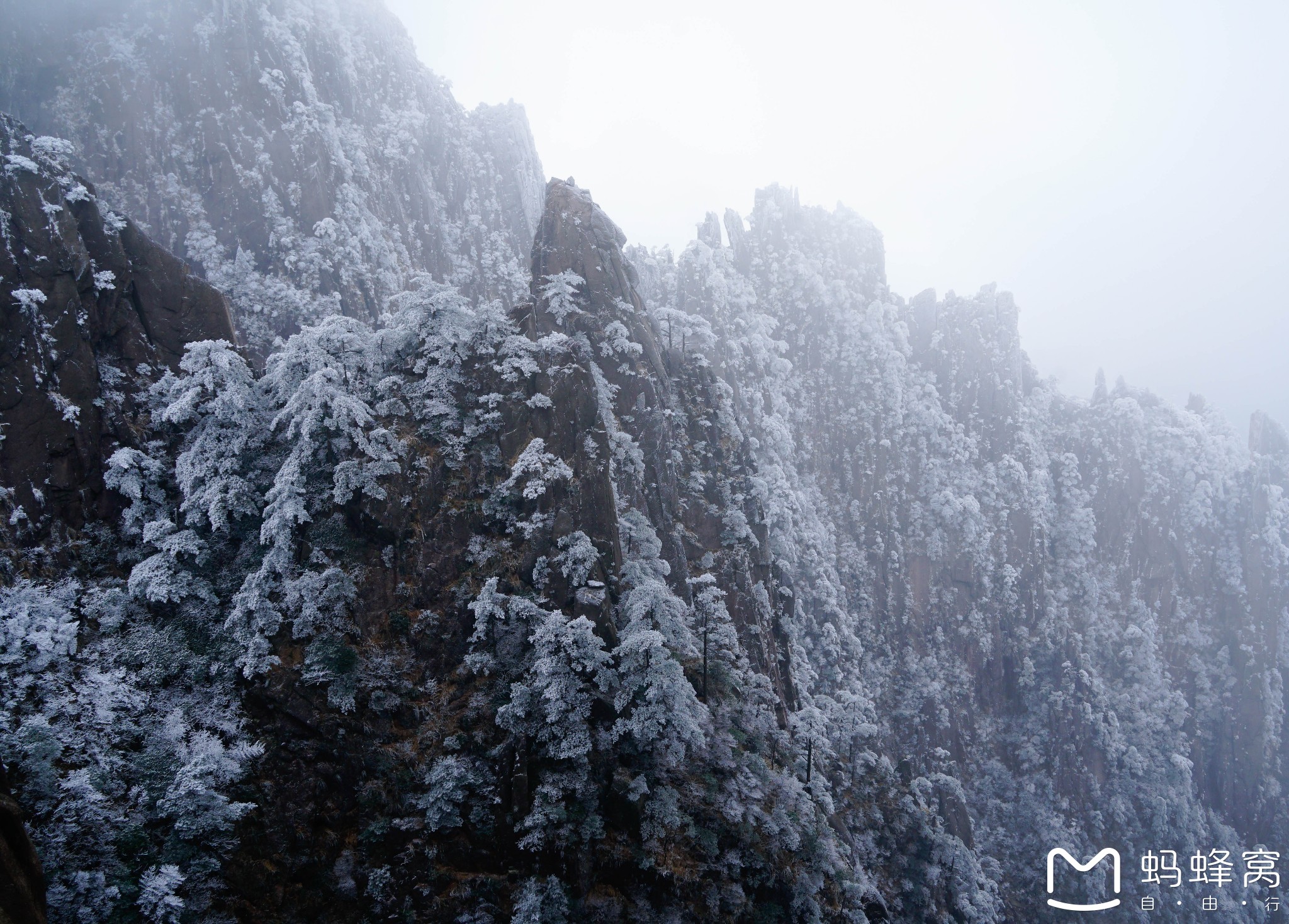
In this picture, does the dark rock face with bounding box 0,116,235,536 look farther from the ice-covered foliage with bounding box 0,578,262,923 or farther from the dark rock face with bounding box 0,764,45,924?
the dark rock face with bounding box 0,764,45,924

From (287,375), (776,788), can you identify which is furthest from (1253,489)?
(287,375)

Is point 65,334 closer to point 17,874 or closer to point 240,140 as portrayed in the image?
point 17,874

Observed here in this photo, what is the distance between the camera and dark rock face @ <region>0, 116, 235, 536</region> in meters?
24.2

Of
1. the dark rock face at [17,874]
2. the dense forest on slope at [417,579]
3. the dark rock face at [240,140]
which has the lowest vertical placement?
the dark rock face at [17,874]

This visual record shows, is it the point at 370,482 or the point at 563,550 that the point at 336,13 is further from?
the point at 563,550

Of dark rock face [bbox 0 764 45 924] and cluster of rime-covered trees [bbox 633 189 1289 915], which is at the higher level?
cluster of rime-covered trees [bbox 633 189 1289 915]

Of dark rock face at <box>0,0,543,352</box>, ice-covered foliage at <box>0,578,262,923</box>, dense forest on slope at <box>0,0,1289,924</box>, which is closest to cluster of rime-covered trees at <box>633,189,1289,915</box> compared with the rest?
dense forest on slope at <box>0,0,1289,924</box>

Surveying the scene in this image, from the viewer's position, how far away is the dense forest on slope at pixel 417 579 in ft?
73.6

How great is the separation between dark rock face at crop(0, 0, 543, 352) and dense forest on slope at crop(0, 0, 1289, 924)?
361 mm

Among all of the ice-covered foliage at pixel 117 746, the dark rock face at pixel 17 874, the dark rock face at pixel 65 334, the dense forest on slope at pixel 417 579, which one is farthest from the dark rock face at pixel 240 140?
the dark rock face at pixel 17 874

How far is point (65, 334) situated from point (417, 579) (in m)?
17.5

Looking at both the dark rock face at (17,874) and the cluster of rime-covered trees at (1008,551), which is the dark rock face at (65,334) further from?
the cluster of rime-covered trees at (1008,551)

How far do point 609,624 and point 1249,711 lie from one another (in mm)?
98781

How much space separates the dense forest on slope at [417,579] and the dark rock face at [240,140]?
1.18ft
